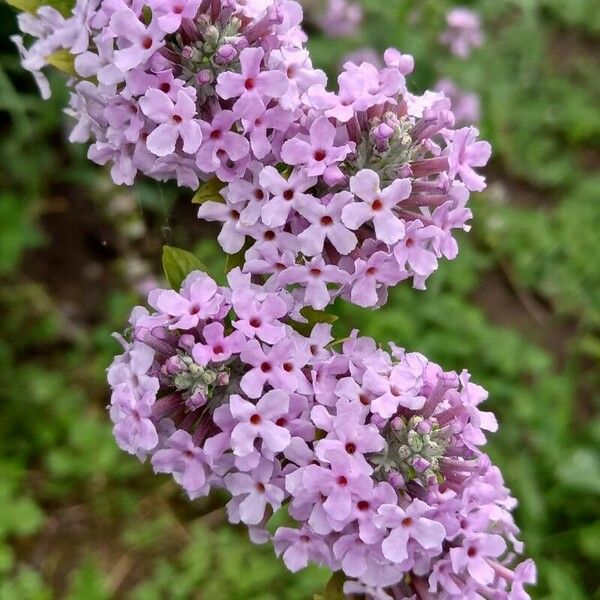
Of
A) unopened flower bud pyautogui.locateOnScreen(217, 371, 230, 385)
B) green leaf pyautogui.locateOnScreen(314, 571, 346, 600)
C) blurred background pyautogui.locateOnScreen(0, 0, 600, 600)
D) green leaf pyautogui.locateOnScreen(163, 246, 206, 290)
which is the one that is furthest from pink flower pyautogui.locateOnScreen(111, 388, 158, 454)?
blurred background pyautogui.locateOnScreen(0, 0, 600, 600)

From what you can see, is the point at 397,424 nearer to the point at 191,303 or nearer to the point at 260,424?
the point at 260,424

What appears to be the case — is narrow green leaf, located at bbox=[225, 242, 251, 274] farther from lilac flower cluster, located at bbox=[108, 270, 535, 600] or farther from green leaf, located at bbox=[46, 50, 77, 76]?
green leaf, located at bbox=[46, 50, 77, 76]

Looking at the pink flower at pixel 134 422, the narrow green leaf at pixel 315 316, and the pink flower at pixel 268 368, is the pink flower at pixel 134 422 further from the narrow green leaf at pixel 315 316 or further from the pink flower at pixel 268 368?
the narrow green leaf at pixel 315 316

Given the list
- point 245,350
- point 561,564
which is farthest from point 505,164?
point 245,350

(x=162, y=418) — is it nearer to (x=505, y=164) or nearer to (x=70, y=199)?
(x=70, y=199)

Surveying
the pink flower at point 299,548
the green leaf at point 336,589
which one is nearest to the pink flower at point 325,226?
the pink flower at point 299,548

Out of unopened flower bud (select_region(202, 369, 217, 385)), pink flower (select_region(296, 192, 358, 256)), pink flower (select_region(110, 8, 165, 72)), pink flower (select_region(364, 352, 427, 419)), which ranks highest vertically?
pink flower (select_region(110, 8, 165, 72))
